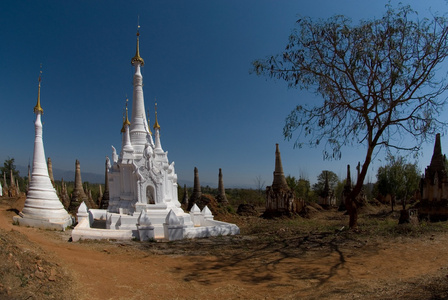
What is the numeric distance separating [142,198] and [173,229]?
3.75 m

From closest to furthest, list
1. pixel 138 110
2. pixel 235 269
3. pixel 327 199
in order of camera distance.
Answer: pixel 235 269 < pixel 138 110 < pixel 327 199

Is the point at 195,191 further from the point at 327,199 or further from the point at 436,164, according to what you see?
the point at 436,164

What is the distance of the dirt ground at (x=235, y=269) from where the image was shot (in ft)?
18.9

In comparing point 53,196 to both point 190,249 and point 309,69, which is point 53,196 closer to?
point 190,249

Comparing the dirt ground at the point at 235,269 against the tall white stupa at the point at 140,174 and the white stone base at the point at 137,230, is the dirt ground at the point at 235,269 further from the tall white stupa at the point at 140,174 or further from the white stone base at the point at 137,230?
the tall white stupa at the point at 140,174

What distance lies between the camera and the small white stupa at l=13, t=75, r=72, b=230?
48.8ft

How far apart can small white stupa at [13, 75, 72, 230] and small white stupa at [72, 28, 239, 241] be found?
3.75 ft

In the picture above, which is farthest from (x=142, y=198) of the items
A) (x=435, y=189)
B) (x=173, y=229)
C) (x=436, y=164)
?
(x=436, y=164)

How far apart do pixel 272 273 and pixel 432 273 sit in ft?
12.2

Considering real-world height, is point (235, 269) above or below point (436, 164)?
below

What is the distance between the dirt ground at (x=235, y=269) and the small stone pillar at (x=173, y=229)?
97 cm

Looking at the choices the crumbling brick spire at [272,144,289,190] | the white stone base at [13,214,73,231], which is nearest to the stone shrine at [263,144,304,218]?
the crumbling brick spire at [272,144,289,190]

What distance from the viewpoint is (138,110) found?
724 inches

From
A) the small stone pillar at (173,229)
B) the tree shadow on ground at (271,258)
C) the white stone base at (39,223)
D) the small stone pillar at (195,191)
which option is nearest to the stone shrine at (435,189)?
the tree shadow on ground at (271,258)
